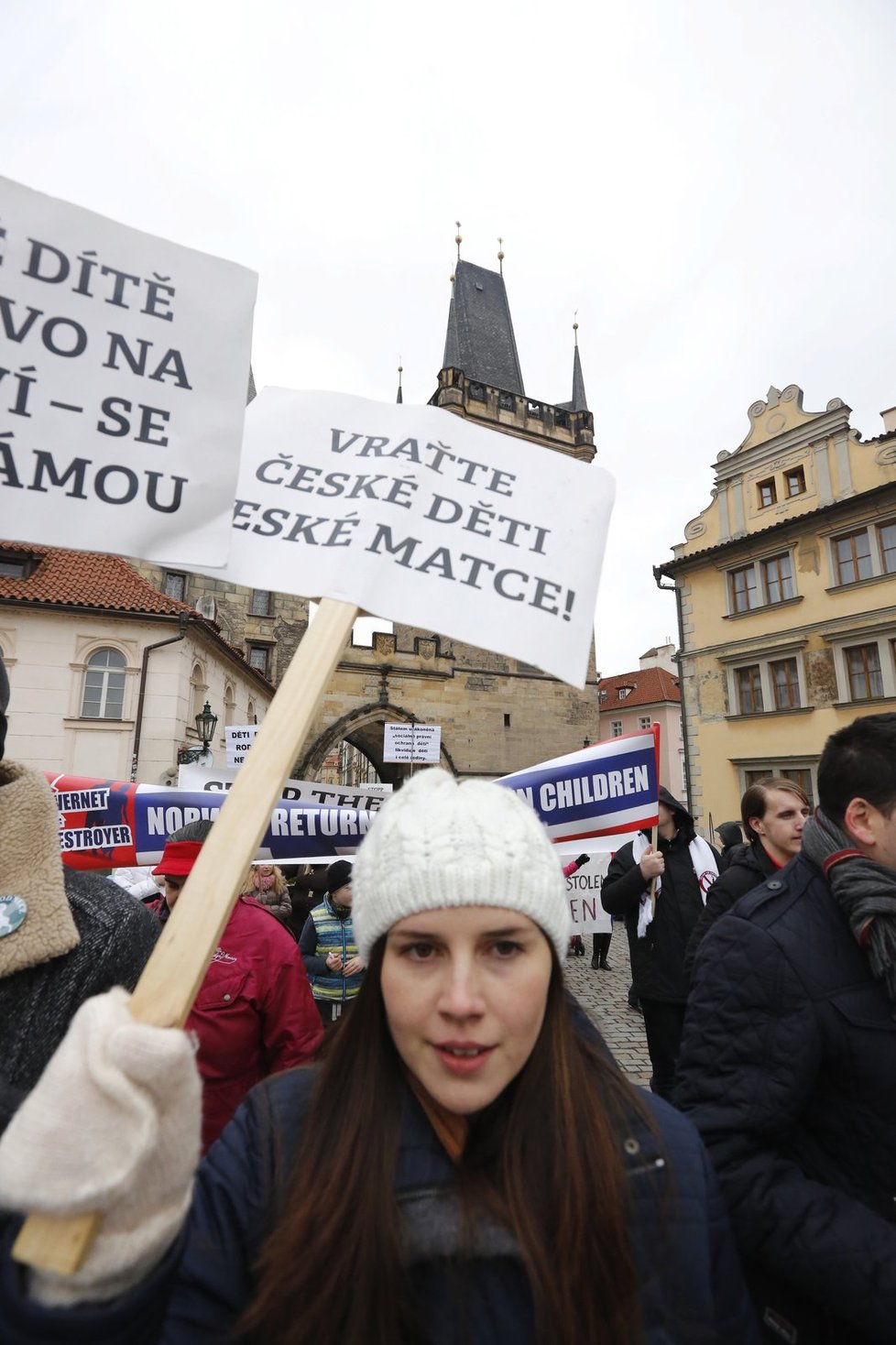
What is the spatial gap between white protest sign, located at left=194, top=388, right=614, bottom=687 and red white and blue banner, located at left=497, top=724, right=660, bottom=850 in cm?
259

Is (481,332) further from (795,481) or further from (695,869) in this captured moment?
(695,869)

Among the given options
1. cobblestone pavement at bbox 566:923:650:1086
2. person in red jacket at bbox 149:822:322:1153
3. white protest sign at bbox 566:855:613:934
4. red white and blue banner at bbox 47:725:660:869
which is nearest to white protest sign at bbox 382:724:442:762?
cobblestone pavement at bbox 566:923:650:1086

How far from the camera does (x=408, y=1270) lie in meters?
0.93

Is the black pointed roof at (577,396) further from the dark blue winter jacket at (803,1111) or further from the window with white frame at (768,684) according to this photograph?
the dark blue winter jacket at (803,1111)

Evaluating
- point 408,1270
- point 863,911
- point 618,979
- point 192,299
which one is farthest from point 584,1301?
point 618,979

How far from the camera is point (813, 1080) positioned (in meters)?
1.38

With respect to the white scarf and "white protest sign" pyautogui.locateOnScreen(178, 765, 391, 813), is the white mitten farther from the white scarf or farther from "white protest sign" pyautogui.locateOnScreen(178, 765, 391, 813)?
"white protest sign" pyautogui.locateOnScreen(178, 765, 391, 813)

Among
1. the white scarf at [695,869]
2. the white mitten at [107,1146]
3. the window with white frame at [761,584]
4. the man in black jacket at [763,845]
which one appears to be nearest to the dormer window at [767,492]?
the window with white frame at [761,584]

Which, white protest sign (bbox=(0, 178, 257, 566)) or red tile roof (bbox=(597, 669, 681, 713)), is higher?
red tile roof (bbox=(597, 669, 681, 713))

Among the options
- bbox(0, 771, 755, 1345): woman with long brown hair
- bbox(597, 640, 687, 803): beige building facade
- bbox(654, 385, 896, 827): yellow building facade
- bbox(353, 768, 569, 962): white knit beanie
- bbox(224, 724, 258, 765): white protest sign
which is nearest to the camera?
bbox(0, 771, 755, 1345): woman with long brown hair

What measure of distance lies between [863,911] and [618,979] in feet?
26.5

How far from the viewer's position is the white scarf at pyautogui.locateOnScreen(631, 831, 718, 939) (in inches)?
155

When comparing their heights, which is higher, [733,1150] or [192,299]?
[192,299]

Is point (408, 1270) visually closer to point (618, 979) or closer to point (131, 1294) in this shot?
point (131, 1294)
